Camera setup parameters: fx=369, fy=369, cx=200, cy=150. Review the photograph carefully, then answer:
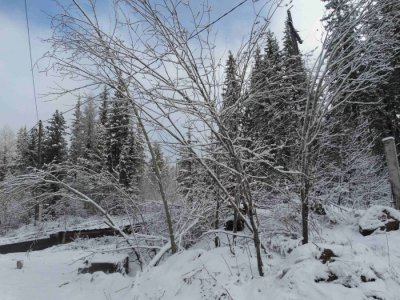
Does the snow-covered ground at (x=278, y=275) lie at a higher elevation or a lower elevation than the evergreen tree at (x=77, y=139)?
lower

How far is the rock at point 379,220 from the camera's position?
18.8 ft

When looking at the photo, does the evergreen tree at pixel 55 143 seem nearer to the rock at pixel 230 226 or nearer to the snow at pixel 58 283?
the snow at pixel 58 283

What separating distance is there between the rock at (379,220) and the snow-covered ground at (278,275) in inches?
5.6

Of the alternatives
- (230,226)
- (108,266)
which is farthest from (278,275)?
(108,266)

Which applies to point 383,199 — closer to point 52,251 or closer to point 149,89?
point 149,89

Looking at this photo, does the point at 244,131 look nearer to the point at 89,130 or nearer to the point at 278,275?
the point at 278,275

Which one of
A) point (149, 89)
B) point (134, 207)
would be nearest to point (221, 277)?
point (149, 89)

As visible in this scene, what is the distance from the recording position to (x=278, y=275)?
422cm

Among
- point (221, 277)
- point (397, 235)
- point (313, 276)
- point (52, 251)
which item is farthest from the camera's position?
point (52, 251)

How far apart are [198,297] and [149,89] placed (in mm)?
2666

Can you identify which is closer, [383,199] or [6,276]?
[6,276]

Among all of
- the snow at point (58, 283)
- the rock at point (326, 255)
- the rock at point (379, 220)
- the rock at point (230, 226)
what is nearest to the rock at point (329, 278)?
the rock at point (326, 255)

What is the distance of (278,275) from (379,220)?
2.64 meters

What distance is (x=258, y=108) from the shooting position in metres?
6.05
